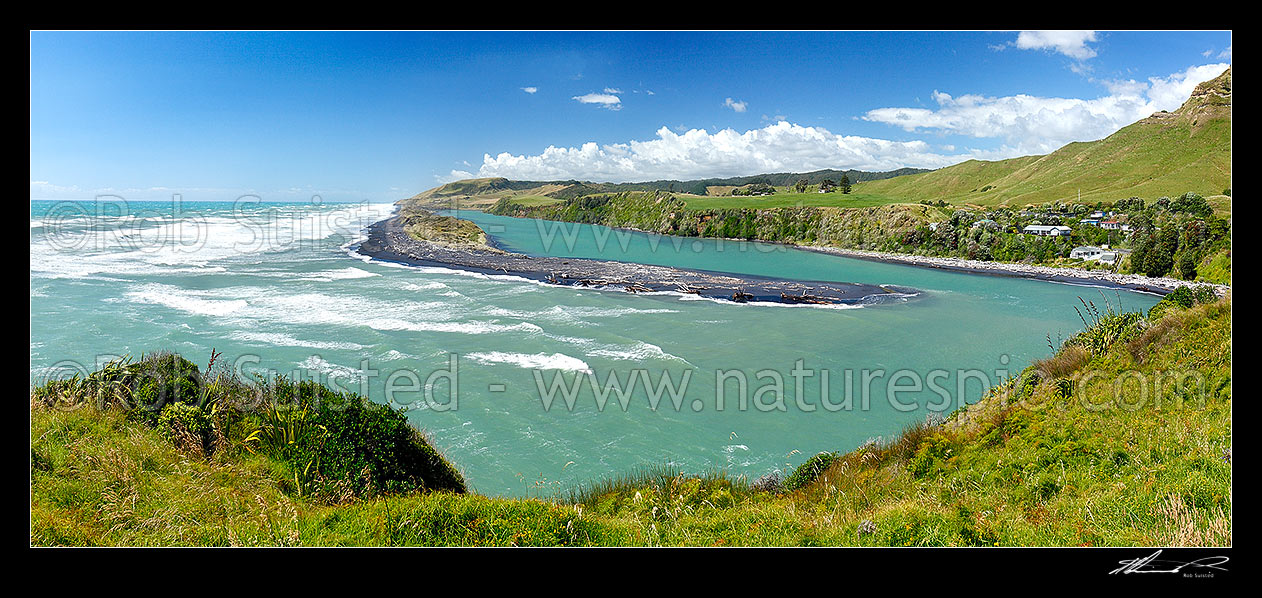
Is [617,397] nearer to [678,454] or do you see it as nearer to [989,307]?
[678,454]

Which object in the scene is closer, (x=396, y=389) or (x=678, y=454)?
(x=678, y=454)

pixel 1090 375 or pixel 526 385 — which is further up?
pixel 1090 375

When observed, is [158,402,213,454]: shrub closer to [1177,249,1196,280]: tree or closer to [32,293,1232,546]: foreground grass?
[32,293,1232,546]: foreground grass

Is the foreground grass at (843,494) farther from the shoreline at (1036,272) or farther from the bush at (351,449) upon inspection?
the shoreline at (1036,272)

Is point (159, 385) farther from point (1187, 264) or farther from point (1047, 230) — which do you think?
point (1047, 230)
